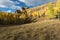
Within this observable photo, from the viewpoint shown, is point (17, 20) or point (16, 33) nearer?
point (16, 33)

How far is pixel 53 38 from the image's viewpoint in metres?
45.2

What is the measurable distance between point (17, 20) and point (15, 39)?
46.5m

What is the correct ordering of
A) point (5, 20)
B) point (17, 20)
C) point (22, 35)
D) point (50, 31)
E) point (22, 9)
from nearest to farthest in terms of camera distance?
point (22, 35) → point (50, 31) → point (5, 20) → point (17, 20) → point (22, 9)

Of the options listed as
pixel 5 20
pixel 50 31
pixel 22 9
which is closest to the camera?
pixel 50 31

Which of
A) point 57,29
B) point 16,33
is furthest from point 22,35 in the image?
point 57,29

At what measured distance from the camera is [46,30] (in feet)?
167

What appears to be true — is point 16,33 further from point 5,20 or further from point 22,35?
point 5,20

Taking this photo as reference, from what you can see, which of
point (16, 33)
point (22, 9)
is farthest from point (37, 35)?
point (22, 9)

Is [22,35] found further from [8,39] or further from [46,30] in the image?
[46,30]

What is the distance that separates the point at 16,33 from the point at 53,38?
30.7ft

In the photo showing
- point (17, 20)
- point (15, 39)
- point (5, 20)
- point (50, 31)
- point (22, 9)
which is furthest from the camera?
point (22, 9)

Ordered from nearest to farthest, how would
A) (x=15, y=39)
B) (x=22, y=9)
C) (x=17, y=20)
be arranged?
1. (x=15, y=39)
2. (x=17, y=20)
3. (x=22, y=9)

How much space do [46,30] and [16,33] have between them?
8.92m

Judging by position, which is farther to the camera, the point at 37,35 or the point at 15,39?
the point at 37,35
